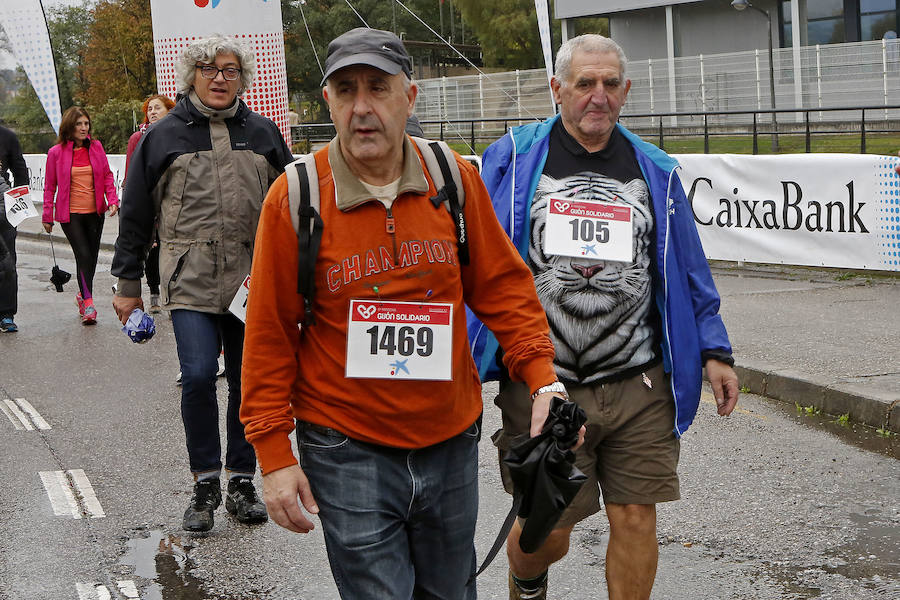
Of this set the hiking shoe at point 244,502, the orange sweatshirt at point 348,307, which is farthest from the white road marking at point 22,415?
the orange sweatshirt at point 348,307

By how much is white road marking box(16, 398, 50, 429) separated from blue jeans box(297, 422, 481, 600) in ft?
16.6

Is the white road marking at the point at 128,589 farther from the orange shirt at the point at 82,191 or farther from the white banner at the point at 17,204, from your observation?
the white banner at the point at 17,204

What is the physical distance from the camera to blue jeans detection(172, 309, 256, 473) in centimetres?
527

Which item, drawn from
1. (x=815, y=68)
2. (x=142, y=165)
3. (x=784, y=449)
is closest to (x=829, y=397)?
(x=784, y=449)

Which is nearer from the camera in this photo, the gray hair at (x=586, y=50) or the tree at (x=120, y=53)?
the gray hair at (x=586, y=50)

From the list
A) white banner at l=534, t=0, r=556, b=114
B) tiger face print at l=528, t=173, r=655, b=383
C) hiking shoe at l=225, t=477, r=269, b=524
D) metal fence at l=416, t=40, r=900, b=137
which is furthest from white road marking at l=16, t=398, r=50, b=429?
metal fence at l=416, t=40, r=900, b=137

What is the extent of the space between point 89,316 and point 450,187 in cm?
914

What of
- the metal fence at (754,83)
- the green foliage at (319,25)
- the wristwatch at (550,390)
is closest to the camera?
the wristwatch at (550,390)

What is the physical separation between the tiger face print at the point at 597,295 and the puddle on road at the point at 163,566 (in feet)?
5.83

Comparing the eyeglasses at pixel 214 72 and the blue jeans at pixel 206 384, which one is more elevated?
the eyeglasses at pixel 214 72

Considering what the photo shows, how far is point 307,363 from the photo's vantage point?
2928mm

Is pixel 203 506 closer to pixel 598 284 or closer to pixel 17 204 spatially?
pixel 598 284

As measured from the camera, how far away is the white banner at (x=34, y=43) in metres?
16.5

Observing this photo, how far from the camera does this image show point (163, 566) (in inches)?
195
